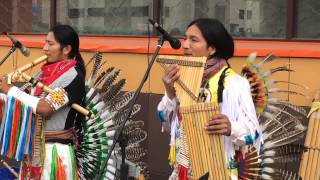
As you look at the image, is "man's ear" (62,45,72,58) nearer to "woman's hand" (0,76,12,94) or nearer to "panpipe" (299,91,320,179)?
"woman's hand" (0,76,12,94)

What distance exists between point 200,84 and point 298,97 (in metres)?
1.73

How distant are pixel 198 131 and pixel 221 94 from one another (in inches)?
10.3

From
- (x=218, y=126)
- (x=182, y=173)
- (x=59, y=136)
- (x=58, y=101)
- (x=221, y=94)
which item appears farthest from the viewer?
(x=59, y=136)

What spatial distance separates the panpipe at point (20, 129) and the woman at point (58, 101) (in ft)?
0.21

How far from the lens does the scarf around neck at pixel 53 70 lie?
4.26 metres

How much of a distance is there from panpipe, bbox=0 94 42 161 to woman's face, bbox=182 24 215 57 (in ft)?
4.21

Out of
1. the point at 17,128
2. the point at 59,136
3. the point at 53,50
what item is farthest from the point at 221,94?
the point at 17,128

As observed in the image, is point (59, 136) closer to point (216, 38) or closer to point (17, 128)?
point (17, 128)

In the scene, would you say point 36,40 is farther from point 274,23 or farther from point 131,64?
point 274,23

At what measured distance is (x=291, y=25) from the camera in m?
5.34

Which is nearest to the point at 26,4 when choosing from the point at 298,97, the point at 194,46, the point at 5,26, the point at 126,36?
the point at 5,26

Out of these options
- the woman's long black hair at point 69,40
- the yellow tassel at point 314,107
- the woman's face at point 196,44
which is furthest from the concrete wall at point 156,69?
the woman's face at point 196,44

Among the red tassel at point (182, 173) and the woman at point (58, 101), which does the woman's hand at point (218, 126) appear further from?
the woman at point (58, 101)

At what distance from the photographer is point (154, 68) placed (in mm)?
6035
